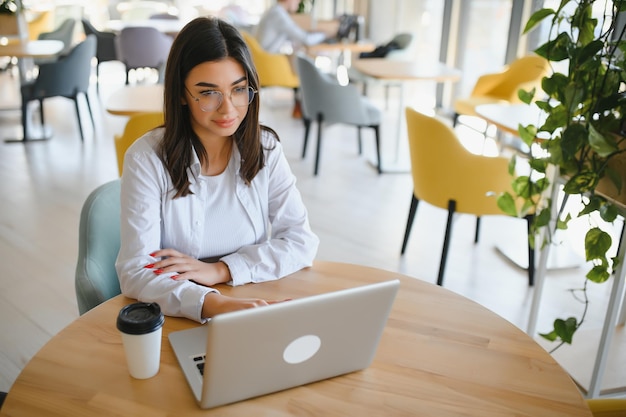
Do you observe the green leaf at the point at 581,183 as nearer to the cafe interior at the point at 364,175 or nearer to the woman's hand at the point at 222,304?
the cafe interior at the point at 364,175

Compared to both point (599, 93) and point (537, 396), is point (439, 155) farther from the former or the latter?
point (537, 396)

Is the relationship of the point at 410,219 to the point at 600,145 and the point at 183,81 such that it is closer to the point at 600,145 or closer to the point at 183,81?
the point at 600,145

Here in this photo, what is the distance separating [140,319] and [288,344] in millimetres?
274

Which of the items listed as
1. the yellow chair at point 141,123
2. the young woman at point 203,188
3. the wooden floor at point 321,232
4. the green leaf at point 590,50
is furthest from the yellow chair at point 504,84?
the young woman at point 203,188

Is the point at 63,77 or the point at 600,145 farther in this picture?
the point at 63,77

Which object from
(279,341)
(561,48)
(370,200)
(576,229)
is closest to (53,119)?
(370,200)

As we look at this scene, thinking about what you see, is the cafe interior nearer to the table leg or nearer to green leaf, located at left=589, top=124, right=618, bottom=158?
the table leg

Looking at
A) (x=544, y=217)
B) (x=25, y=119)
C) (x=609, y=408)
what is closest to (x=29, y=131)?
(x=25, y=119)

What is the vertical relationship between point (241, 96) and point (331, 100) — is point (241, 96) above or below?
above

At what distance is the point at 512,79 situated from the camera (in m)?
4.68

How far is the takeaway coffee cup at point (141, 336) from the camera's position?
1037mm

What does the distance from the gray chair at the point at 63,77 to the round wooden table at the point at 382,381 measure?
415cm

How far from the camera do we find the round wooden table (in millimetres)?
1034

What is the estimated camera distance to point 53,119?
20.0 ft
